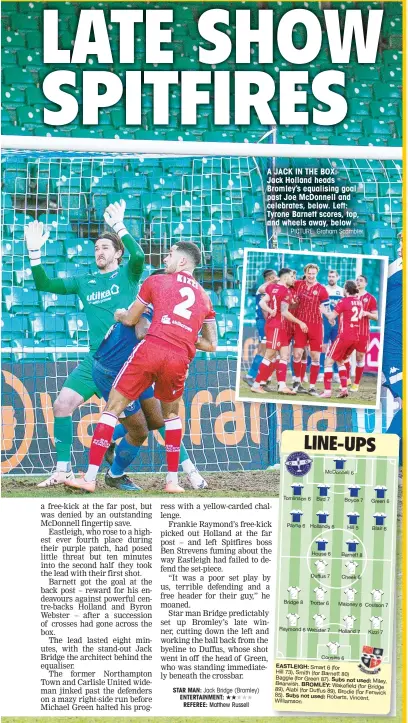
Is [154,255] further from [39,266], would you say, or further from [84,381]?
[84,381]

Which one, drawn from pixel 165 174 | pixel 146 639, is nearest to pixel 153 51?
pixel 165 174

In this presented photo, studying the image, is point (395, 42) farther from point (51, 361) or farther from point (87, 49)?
point (51, 361)

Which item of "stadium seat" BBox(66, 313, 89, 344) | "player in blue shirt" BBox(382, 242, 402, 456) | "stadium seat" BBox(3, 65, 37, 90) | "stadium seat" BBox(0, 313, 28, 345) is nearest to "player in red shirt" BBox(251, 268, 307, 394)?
"player in blue shirt" BBox(382, 242, 402, 456)

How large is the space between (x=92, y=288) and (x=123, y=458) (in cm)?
66

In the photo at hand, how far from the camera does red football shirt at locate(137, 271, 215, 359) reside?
3.02 metres

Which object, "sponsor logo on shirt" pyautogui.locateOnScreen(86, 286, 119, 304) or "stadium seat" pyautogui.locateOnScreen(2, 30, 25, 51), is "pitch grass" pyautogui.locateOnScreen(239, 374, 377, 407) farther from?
"stadium seat" pyautogui.locateOnScreen(2, 30, 25, 51)

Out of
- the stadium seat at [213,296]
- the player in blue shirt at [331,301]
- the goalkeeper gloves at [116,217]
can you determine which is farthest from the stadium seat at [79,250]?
the player in blue shirt at [331,301]

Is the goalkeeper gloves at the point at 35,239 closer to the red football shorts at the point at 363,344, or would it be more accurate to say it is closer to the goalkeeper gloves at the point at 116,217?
the goalkeeper gloves at the point at 116,217

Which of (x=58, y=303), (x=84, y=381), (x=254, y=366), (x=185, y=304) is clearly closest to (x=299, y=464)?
(x=254, y=366)

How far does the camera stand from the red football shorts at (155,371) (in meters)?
Answer: 3.02

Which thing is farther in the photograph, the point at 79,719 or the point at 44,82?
the point at 44,82

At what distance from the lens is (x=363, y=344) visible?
311 centimetres

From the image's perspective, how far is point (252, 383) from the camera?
3102 millimetres

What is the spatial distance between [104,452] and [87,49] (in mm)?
1553
